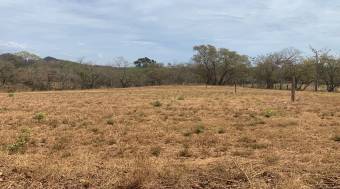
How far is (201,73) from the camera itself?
8256 centimetres

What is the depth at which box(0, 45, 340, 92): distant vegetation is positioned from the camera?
65.3 m

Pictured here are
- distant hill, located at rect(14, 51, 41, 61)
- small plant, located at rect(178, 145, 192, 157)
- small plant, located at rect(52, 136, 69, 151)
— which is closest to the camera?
small plant, located at rect(178, 145, 192, 157)

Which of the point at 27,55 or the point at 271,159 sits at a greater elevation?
the point at 27,55

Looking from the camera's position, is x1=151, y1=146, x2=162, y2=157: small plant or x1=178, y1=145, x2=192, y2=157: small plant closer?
x1=178, y1=145, x2=192, y2=157: small plant

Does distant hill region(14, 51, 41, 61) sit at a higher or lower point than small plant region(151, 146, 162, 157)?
higher

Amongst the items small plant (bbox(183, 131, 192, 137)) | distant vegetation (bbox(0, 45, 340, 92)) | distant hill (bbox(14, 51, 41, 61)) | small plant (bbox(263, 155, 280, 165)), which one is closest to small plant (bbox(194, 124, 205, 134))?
small plant (bbox(183, 131, 192, 137))

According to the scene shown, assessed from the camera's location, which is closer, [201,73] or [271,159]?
[271,159]

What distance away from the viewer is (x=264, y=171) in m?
6.21

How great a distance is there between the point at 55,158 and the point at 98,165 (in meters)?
1.09

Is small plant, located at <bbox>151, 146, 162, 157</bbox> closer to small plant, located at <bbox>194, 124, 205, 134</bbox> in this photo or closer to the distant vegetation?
small plant, located at <bbox>194, 124, 205, 134</bbox>

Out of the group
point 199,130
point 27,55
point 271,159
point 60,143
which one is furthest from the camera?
point 27,55

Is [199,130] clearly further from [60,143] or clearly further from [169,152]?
[60,143]

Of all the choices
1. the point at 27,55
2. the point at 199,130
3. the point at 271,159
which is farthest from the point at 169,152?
the point at 27,55

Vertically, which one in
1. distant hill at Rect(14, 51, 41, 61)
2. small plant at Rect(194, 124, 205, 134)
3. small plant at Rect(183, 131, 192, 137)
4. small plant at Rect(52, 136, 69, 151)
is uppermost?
distant hill at Rect(14, 51, 41, 61)
